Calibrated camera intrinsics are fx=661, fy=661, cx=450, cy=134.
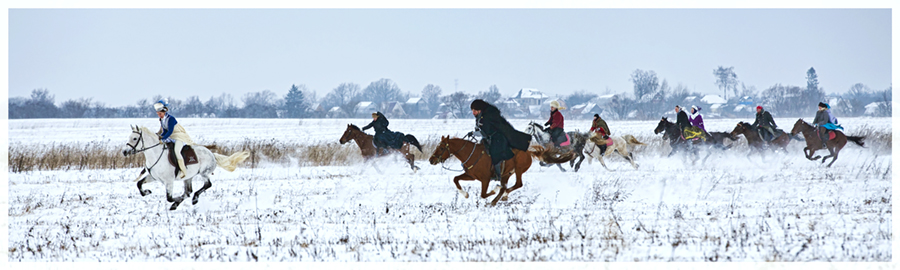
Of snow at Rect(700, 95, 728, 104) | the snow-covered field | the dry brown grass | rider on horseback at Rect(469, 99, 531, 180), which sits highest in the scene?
snow at Rect(700, 95, 728, 104)

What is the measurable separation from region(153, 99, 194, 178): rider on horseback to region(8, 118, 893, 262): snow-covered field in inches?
32.3

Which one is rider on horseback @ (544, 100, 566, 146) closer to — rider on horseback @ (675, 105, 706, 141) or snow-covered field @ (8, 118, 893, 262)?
snow-covered field @ (8, 118, 893, 262)

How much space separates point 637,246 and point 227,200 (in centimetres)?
702

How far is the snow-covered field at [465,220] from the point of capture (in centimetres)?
650

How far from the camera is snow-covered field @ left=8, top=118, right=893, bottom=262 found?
21.3ft

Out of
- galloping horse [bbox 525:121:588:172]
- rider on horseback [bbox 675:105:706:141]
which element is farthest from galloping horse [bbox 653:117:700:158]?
galloping horse [bbox 525:121:588:172]

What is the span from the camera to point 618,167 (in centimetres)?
1686

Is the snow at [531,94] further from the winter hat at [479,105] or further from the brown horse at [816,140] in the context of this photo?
the winter hat at [479,105]

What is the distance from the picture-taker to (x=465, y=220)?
8.36 metres

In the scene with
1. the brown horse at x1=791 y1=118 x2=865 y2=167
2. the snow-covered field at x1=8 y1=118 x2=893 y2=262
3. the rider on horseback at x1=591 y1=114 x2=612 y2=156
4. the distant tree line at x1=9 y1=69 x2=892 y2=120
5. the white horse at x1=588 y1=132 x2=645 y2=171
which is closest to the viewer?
the snow-covered field at x1=8 y1=118 x2=893 y2=262

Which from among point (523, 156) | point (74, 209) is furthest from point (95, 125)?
point (523, 156)

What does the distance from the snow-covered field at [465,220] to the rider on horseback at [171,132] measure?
821 mm

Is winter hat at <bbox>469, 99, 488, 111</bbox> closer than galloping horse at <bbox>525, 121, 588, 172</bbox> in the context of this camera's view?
Yes

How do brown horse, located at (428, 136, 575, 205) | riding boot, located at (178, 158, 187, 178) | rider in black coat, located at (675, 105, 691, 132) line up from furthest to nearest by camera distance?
rider in black coat, located at (675, 105, 691, 132) → riding boot, located at (178, 158, 187, 178) → brown horse, located at (428, 136, 575, 205)
